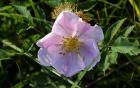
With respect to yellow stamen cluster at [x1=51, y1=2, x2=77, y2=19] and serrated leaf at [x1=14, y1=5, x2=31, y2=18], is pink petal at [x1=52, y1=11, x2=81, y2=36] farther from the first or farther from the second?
serrated leaf at [x1=14, y1=5, x2=31, y2=18]

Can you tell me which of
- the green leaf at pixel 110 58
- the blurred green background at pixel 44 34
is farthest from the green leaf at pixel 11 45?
the green leaf at pixel 110 58

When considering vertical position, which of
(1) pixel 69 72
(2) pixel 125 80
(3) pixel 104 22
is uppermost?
(3) pixel 104 22

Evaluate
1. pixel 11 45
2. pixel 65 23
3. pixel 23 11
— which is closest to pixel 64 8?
pixel 65 23

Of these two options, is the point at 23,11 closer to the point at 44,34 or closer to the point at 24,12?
the point at 24,12

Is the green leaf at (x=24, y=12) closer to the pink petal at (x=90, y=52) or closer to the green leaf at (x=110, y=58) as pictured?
the pink petal at (x=90, y=52)

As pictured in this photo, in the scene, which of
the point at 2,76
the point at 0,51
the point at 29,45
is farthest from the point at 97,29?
the point at 2,76

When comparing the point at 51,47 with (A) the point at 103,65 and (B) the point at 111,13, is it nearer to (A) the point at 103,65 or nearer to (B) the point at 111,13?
(A) the point at 103,65
